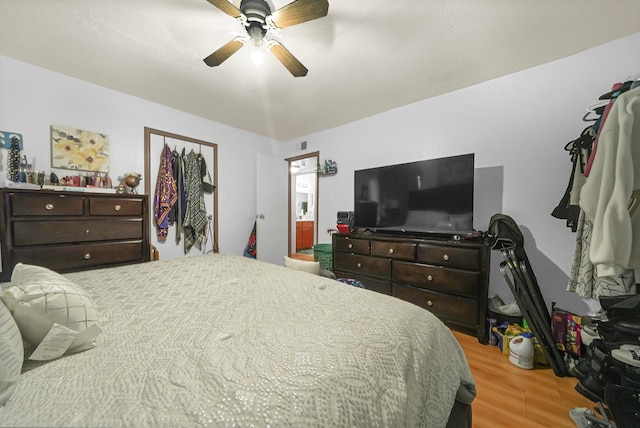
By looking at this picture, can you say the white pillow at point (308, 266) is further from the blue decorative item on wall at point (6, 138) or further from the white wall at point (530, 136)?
the blue decorative item on wall at point (6, 138)

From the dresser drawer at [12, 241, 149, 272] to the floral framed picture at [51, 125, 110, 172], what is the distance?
0.94 metres

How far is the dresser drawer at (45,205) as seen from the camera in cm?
184

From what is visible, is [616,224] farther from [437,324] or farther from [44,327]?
[44,327]

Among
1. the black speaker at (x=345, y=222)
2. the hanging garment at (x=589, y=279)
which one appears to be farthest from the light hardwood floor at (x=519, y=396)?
the black speaker at (x=345, y=222)

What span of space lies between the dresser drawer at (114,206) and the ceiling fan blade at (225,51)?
171 centimetres

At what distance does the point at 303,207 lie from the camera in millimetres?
7820

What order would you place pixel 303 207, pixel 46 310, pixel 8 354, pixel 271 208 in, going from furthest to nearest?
1. pixel 303 207
2. pixel 271 208
3. pixel 46 310
4. pixel 8 354

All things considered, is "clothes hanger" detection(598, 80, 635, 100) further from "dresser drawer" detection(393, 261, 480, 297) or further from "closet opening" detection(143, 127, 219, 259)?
"closet opening" detection(143, 127, 219, 259)

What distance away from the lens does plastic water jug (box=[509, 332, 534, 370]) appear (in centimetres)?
163

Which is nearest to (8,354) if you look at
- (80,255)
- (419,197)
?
(80,255)

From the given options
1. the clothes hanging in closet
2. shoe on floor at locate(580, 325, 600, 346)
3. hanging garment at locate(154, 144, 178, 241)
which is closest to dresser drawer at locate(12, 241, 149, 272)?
hanging garment at locate(154, 144, 178, 241)

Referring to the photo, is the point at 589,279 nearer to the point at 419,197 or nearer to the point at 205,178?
the point at 419,197

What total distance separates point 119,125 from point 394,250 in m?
3.51

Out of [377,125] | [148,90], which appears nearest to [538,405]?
[377,125]
